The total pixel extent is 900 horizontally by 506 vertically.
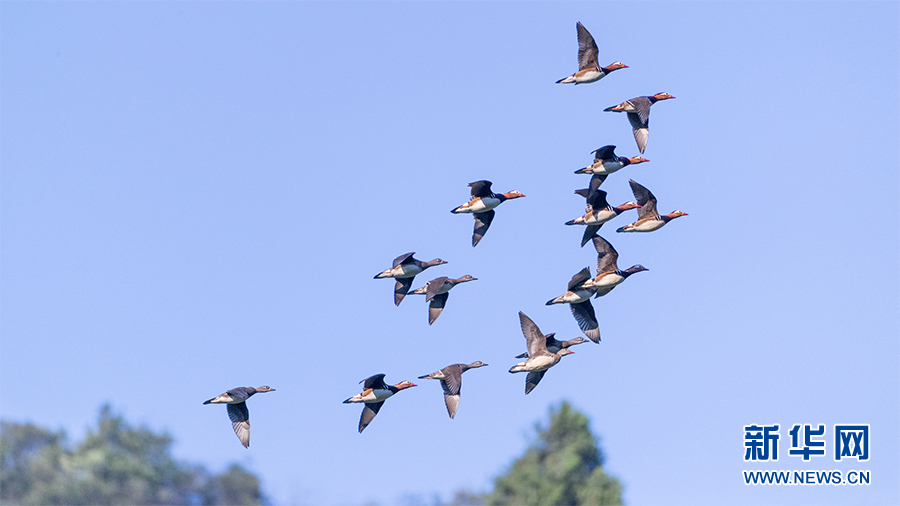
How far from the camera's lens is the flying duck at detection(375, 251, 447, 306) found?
53594 mm

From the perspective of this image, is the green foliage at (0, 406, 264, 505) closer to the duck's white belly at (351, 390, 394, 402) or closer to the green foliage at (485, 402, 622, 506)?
the green foliage at (485, 402, 622, 506)

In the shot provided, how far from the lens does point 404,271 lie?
53.8 meters

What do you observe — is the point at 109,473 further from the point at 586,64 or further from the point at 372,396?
the point at 586,64

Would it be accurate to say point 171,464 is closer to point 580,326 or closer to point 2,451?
point 2,451

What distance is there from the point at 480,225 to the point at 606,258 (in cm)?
523

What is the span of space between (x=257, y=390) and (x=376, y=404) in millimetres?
4349

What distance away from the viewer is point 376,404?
51.0 metres

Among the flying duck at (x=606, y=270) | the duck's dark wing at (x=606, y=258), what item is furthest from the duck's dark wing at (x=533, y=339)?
the duck's dark wing at (x=606, y=258)

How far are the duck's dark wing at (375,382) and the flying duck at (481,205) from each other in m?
6.74

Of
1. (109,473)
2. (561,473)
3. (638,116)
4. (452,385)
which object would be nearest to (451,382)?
(452,385)

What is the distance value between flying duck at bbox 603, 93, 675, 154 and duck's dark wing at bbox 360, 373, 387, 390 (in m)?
12.5

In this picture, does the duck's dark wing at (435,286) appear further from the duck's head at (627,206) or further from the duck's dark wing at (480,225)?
the duck's head at (627,206)

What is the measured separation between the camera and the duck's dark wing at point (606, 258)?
51812 millimetres

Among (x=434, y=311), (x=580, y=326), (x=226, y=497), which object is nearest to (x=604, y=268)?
(x=580, y=326)
